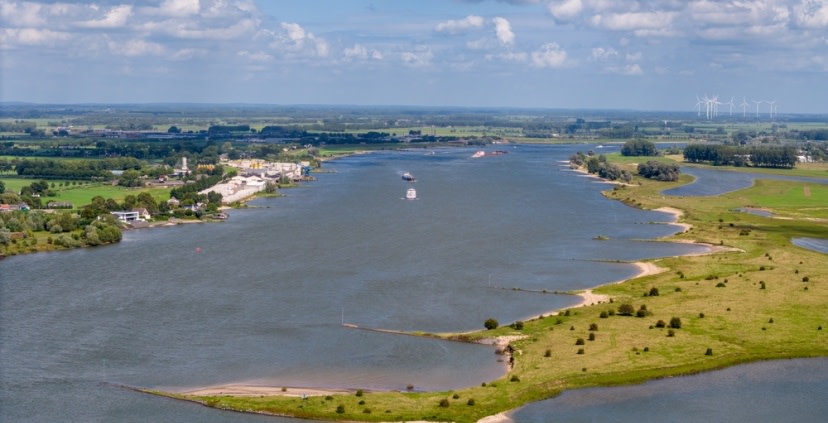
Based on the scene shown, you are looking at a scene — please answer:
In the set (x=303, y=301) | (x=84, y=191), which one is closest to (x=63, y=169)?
(x=84, y=191)

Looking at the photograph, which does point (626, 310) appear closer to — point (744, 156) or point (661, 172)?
point (661, 172)

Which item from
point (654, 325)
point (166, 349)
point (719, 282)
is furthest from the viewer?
point (719, 282)

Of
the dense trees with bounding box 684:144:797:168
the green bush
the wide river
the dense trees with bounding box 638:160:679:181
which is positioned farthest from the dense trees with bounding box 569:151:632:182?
the green bush

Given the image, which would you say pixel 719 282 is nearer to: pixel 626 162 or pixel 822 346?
pixel 822 346

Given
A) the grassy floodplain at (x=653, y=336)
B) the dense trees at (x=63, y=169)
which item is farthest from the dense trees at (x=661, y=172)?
the dense trees at (x=63, y=169)

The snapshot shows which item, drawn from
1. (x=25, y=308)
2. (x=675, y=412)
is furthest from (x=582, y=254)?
(x=25, y=308)

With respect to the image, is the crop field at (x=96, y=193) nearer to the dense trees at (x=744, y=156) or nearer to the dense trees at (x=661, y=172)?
the dense trees at (x=661, y=172)

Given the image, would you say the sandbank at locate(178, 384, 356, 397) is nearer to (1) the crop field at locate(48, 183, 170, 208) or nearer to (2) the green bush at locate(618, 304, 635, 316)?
(2) the green bush at locate(618, 304, 635, 316)
